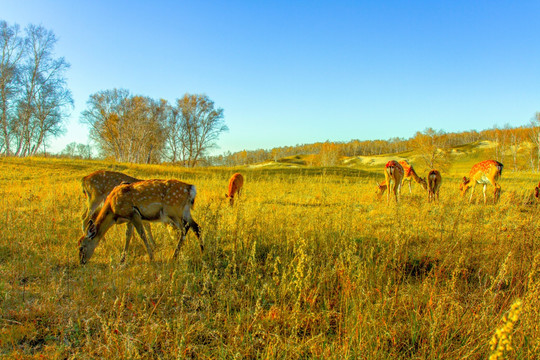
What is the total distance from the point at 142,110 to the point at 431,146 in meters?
39.9

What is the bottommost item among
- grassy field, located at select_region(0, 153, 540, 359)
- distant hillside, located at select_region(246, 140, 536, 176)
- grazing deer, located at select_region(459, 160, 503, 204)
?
grassy field, located at select_region(0, 153, 540, 359)

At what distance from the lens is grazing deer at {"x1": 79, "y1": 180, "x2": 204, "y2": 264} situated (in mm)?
4809

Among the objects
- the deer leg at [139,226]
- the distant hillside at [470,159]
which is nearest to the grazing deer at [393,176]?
the deer leg at [139,226]

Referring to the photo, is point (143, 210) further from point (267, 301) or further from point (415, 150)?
point (415, 150)

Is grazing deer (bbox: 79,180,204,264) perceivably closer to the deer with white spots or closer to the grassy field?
the grassy field

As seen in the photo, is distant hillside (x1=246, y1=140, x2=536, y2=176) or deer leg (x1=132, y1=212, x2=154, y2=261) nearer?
deer leg (x1=132, y1=212, x2=154, y2=261)

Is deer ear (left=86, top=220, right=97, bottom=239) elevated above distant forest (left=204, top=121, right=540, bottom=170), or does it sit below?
below

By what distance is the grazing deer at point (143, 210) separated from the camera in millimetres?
4809

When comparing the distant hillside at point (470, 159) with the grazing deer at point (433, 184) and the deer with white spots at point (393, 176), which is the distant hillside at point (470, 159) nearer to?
the grazing deer at point (433, 184)

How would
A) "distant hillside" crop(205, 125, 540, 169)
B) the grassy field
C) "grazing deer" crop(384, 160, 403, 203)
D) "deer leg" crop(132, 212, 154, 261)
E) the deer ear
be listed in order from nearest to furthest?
the grassy field < the deer ear < "deer leg" crop(132, 212, 154, 261) < "grazing deer" crop(384, 160, 403, 203) < "distant hillside" crop(205, 125, 540, 169)

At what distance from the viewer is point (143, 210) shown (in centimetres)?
498

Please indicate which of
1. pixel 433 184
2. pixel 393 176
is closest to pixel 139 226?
pixel 393 176

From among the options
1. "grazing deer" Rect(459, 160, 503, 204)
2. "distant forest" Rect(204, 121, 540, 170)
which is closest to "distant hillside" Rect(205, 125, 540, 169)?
"distant forest" Rect(204, 121, 540, 170)

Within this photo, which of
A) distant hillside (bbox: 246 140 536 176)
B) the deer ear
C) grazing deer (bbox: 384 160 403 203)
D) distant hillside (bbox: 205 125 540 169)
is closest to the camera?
the deer ear
